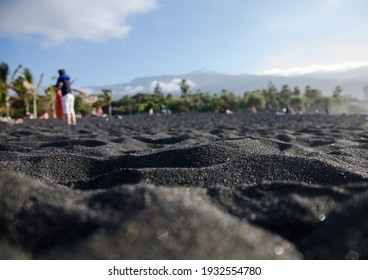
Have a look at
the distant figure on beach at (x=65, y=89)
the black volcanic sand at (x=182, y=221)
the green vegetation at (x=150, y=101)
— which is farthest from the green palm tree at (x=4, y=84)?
the black volcanic sand at (x=182, y=221)

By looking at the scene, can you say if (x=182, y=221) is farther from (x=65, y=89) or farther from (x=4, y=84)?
(x=4, y=84)

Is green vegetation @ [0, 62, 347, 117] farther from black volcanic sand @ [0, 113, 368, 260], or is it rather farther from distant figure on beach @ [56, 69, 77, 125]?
black volcanic sand @ [0, 113, 368, 260]

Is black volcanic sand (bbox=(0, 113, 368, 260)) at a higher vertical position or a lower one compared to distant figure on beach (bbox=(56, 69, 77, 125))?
lower

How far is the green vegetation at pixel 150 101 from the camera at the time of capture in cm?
2353

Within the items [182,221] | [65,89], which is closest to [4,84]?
[65,89]

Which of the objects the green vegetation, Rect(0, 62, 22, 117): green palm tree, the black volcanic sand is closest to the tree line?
the green vegetation

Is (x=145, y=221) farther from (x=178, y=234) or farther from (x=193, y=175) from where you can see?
(x=193, y=175)

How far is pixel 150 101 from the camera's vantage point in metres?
48.4

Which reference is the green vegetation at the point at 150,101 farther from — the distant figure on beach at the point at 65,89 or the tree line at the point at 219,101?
the distant figure on beach at the point at 65,89

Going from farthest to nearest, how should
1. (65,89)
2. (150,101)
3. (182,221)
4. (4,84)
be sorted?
1. (150,101)
2. (4,84)
3. (65,89)
4. (182,221)

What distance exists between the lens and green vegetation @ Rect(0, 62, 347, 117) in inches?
926
